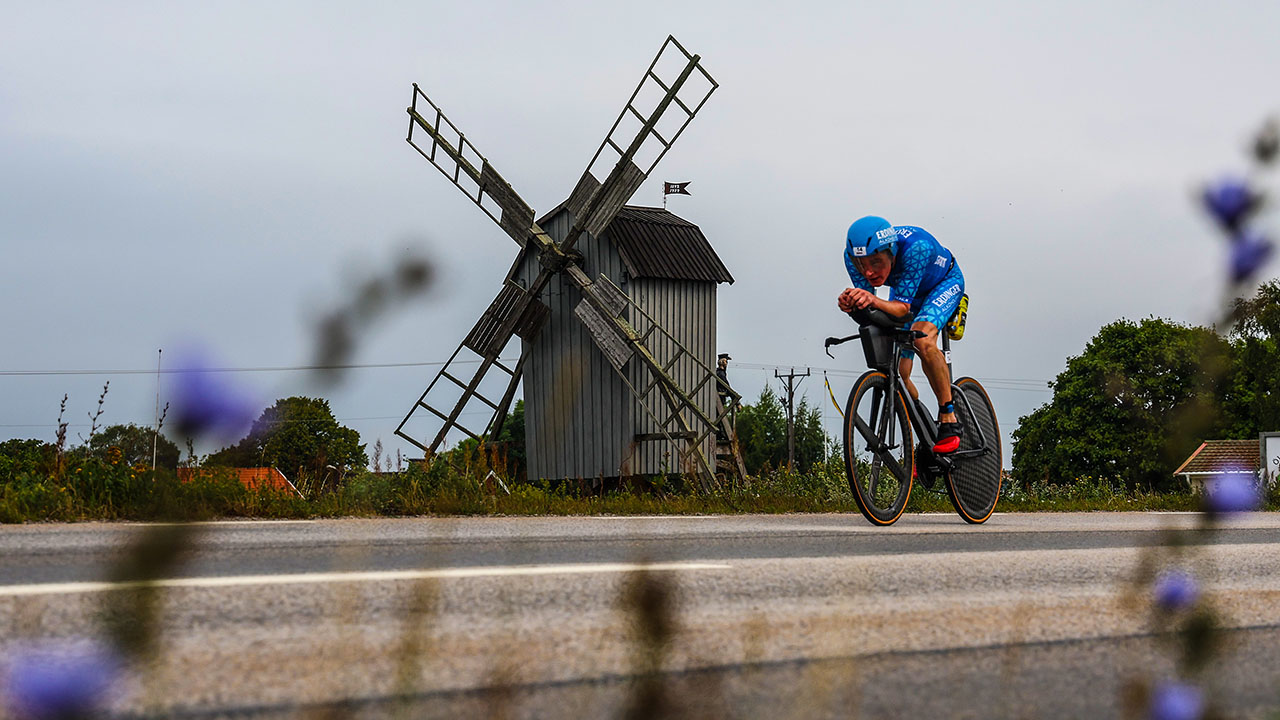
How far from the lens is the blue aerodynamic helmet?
6758 mm

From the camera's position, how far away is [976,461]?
7484mm

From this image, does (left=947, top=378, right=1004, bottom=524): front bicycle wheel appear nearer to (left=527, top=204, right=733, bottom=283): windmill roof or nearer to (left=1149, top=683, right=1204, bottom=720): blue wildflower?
(left=1149, top=683, right=1204, bottom=720): blue wildflower

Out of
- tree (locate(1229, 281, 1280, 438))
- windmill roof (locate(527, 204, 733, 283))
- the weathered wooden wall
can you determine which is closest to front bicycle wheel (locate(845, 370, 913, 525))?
tree (locate(1229, 281, 1280, 438))

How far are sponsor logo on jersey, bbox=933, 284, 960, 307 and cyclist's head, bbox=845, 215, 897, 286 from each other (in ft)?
1.06

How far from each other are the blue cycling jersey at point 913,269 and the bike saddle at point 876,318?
8.0 inches

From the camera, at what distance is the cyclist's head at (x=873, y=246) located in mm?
6766

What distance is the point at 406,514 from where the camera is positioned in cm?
801

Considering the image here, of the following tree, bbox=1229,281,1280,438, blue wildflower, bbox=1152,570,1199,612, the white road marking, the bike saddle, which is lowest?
the white road marking

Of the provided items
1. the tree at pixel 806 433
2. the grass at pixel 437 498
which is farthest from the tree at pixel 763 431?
the grass at pixel 437 498

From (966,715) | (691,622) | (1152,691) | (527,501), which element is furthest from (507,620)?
(527,501)

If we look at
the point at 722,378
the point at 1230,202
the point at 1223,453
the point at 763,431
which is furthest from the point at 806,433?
the point at 1230,202

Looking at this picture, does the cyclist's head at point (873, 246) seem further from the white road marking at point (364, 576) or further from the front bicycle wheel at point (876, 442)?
the white road marking at point (364, 576)

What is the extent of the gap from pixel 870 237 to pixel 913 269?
325 millimetres

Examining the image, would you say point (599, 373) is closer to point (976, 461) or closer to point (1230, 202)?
point (976, 461)
